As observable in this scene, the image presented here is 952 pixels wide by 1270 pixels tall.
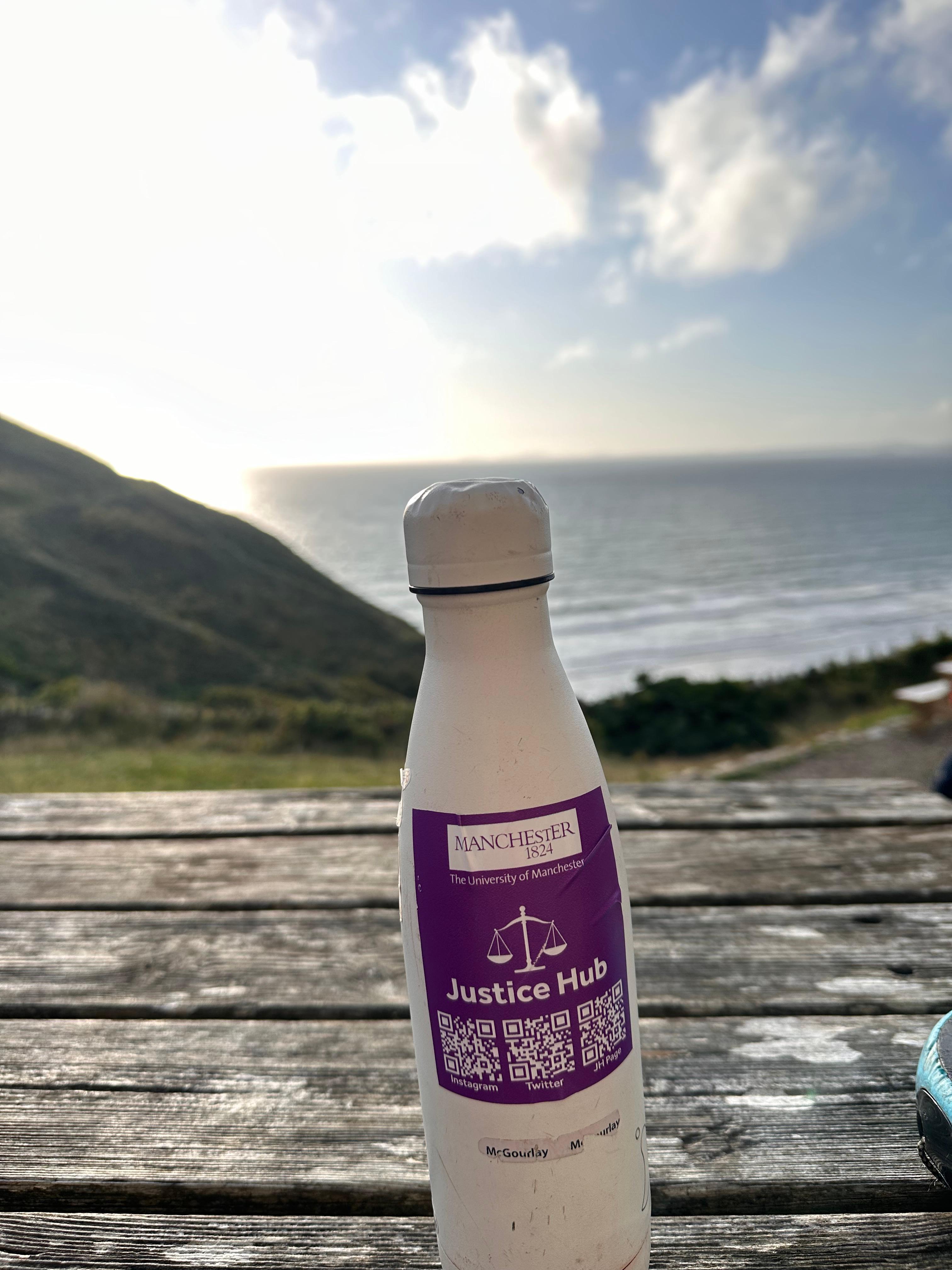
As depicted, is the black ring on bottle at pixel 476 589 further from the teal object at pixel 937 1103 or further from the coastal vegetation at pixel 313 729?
the coastal vegetation at pixel 313 729

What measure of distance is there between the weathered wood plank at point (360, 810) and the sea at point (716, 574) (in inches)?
38.4

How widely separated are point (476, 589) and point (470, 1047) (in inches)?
19.8

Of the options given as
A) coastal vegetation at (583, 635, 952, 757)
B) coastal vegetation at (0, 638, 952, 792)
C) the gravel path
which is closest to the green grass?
coastal vegetation at (0, 638, 952, 792)

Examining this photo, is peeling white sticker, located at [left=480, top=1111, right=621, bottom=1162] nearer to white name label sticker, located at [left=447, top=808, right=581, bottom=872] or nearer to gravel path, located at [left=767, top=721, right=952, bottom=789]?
white name label sticker, located at [left=447, top=808, right=581, bottom=872]

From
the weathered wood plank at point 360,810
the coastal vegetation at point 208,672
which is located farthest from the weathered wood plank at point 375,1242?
the coastal vegetation at point 208,672

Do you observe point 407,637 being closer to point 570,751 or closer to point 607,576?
point 607,576

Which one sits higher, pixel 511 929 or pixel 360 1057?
pixel 511 929

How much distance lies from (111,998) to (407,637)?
1225 inches

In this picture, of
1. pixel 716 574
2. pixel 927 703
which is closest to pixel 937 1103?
pixel 927 703

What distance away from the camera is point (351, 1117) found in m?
1.16

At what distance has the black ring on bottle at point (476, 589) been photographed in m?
0.85

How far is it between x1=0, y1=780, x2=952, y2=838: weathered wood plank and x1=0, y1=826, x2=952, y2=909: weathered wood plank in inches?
1.7

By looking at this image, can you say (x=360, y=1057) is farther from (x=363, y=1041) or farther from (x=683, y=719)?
(x=683, y=719)

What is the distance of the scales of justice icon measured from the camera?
2.77 ft
